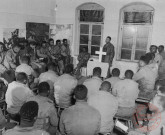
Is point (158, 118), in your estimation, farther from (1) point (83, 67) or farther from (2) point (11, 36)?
(2) point (11, 36)

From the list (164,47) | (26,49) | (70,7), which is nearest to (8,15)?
(26,49)

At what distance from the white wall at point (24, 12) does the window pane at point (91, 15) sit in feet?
4.47

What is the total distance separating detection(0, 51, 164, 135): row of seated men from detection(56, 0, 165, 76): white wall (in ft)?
10.1

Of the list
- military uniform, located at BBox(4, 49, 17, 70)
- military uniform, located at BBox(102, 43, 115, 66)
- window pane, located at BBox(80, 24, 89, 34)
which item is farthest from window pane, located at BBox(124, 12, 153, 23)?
military uniform, located at BBox(4, 49, 17, 70)

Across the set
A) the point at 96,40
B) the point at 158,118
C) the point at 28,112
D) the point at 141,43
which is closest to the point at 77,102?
the point at 28,112

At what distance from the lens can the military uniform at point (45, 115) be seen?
2.52 metres

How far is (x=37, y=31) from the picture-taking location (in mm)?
7430

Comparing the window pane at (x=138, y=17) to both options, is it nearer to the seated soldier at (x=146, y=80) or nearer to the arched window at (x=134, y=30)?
the arched window at (x=134, y=30)

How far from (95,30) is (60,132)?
587 cm

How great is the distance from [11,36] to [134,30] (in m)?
4.38

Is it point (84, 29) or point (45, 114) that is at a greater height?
point (84, 29)

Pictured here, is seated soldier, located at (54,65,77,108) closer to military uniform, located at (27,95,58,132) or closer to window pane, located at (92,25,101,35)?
military uniform, located at (27,95,58,132)

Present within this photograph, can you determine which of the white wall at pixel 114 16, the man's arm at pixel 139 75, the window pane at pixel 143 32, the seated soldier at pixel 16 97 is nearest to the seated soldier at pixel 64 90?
the seated soldier at pixel 16 97

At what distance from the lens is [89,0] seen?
7426 millimetres
